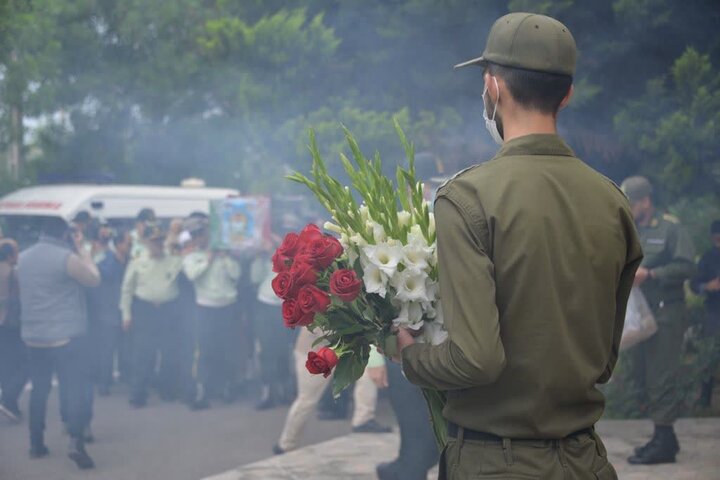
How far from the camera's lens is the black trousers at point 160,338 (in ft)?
30.8

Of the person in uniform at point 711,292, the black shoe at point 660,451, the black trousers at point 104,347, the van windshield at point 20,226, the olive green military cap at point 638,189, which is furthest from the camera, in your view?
the van windshield at point 20,226

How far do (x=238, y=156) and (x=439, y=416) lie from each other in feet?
38.1

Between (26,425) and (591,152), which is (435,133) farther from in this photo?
(26,425)

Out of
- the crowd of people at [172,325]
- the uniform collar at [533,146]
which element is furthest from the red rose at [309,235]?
the crowd of people at [172,325]

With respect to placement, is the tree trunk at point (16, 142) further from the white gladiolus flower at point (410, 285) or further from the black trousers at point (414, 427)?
the white gladiolus flower at point (410, 285)

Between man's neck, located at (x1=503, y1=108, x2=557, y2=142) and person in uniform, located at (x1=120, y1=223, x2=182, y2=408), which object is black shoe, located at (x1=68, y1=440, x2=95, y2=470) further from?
man's neck, located at (x1=503, y1=108, x2=557, y2=142)

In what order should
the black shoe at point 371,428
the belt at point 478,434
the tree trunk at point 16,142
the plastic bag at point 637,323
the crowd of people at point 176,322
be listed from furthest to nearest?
1. the tree trunk at point 16,142
2. the crowd of people at point 176,322
3. the black shoe at point 371,428
4. the plastic bag at point 637,323
5. the belt at point 478,434

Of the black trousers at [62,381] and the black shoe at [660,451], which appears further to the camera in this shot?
the black trousers at [62,381]

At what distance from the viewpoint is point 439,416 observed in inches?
92.0

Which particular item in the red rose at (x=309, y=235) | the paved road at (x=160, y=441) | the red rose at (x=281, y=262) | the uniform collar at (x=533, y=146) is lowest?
the paved road at (x=160, y=441)

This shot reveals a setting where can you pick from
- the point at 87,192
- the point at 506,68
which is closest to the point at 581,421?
the point at 506,68

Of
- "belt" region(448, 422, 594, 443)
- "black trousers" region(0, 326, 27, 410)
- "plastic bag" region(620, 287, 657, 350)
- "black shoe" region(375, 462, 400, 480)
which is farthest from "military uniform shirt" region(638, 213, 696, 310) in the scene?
"black trousers" region(0, 326, 27, 410)

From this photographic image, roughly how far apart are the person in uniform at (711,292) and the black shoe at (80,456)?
4840 mm

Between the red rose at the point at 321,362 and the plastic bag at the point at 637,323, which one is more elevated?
the red rose at the point at 321,362
